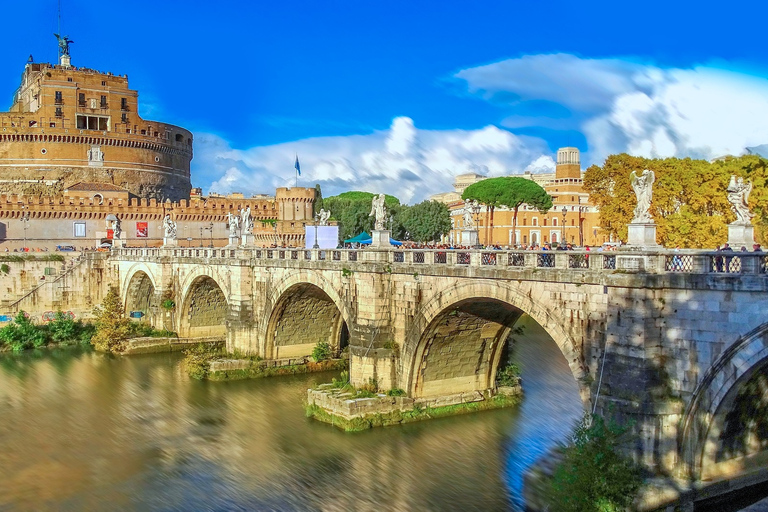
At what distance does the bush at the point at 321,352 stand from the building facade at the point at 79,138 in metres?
56.2

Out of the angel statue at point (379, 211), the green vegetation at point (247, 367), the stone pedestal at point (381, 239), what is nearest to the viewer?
the stone pedestal at point (381, 239)

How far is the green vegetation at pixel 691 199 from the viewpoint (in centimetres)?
4041

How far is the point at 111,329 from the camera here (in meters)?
45.9

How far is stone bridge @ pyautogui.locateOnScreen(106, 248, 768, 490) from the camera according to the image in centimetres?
1595

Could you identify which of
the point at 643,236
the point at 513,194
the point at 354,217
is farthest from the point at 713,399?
the point at 354,217

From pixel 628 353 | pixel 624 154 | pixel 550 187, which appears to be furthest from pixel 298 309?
pixel 550 187

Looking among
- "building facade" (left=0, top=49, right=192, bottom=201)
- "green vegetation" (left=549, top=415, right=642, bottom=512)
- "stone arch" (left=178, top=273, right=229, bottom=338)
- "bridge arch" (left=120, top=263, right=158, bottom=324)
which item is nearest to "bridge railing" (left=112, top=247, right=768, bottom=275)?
"green vegetation" (left=549, top=415, right=642, bottom=512)

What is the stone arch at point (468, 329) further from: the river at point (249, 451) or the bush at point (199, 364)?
the bush at point (199, 364)

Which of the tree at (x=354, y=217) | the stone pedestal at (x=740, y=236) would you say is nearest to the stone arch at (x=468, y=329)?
the stone pedestal at (x=740, y=236)

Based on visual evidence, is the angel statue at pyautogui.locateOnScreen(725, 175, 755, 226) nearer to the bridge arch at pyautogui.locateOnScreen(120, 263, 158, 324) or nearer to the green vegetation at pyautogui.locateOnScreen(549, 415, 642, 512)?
the green vegetation at pyautogui.locateOnScreen(549, 415, 642, 512)

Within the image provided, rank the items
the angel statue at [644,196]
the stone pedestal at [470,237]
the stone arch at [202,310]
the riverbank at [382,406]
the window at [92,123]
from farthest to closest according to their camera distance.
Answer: the window at [92,123], the stone arch at [202,310], the riverbank at [382,406], the stone pedestal at [470,237], the angel statue at [644,196]

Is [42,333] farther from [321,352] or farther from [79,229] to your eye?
[79,229]

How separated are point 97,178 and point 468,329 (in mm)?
69277

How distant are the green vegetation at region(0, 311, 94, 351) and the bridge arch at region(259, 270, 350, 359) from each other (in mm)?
19730
